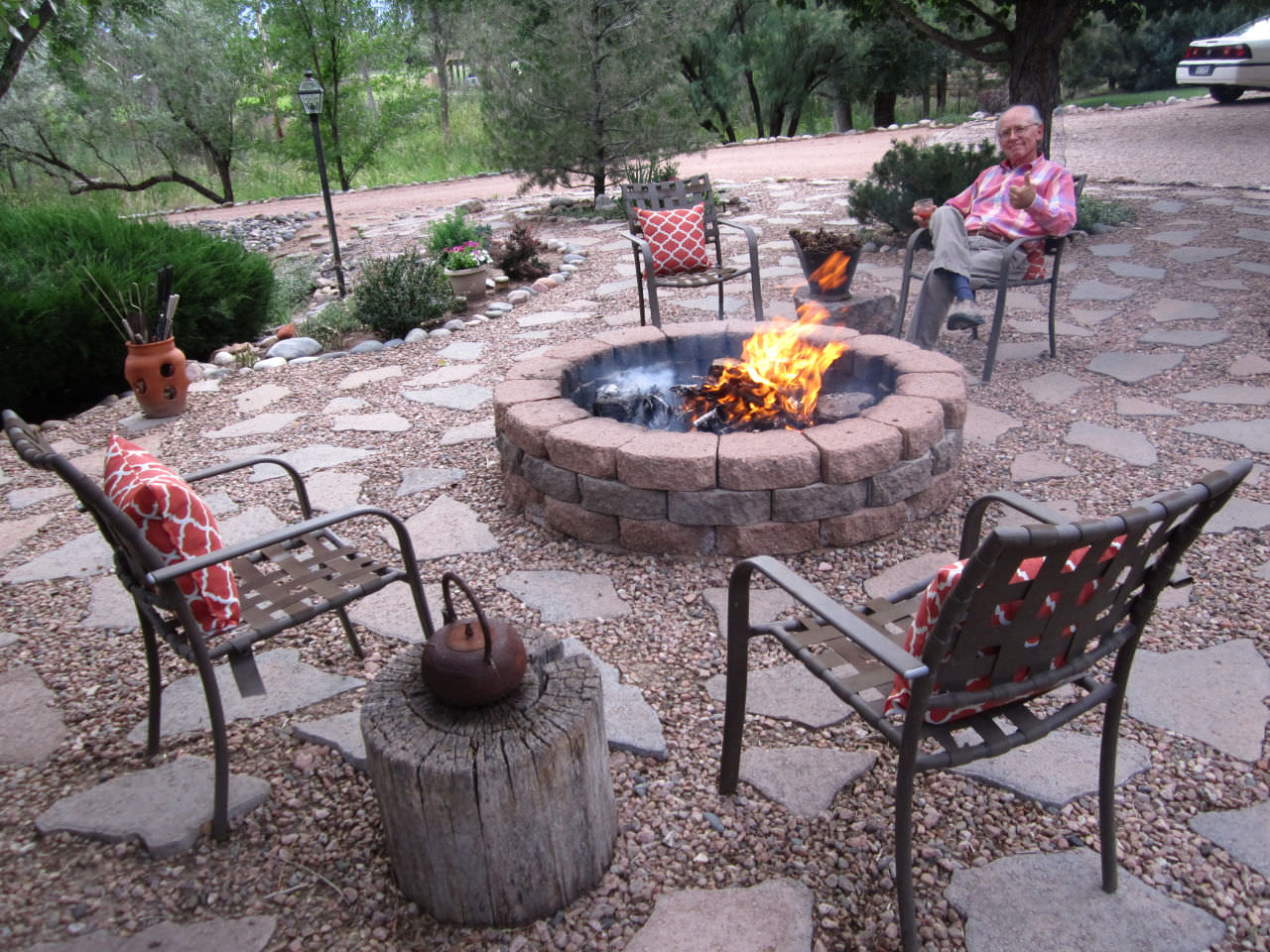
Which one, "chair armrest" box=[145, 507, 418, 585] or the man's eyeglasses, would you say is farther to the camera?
the man's eyeglasses

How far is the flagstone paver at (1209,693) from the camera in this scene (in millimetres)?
2100

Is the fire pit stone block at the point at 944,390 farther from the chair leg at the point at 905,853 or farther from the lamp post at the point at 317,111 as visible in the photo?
the lamp post at the point at 317,111

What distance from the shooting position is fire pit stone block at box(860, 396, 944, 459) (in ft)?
9.80

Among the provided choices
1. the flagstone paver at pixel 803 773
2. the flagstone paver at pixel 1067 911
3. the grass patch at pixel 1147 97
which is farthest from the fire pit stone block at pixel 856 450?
the grass patch at pixel 1147 97

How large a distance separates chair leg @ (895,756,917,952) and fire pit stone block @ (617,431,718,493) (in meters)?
1.45

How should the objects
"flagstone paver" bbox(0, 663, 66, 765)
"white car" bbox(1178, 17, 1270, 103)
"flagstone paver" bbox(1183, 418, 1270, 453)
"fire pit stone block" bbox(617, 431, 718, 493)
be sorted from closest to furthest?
"flagstone paver" bbox(0, 663, 66, 765)
"fire pit stone block" bbox(617, 431, 718, 493)
"flagstone paver" bbox(1183, 418, 1270, 453)
"white car" bbox(1178, 17, 1270, 103)

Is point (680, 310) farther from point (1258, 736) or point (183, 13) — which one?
point (183, 13)

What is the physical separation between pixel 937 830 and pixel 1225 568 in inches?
62.9

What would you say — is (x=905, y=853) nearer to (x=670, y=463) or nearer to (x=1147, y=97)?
(x=670, y=463)

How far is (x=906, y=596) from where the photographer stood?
1.95 metres

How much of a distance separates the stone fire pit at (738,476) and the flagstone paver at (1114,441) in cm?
75

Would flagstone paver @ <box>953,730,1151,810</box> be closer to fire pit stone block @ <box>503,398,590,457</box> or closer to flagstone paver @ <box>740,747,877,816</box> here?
flagstone paver @ <box>740,747,877,816</box>

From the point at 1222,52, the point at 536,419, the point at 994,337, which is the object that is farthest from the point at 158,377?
the point at 1222,52

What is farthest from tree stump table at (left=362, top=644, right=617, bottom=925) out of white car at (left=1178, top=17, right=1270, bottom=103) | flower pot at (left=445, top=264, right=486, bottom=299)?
white car at (left=1178, top=17, right=1270, bottom=103)
